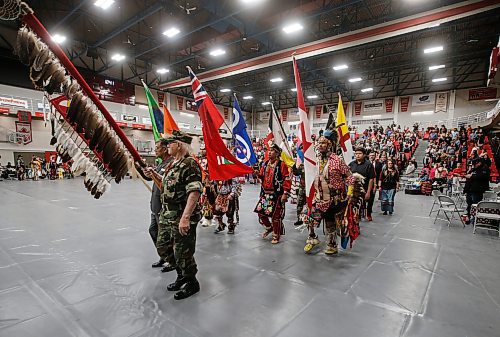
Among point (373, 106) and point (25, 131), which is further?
point (373, 106)

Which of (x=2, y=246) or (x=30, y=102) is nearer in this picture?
(x=2, y=246)

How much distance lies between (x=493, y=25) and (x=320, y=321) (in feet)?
65.1

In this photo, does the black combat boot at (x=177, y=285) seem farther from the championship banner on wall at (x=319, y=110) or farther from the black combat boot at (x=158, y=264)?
the championship banner on wall at (x=319, y=110)

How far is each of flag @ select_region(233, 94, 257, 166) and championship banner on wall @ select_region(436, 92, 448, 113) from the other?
26.6 m

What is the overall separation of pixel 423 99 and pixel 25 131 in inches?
1280

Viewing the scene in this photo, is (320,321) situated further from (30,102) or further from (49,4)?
(30,102)

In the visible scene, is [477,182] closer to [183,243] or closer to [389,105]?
[183,243]

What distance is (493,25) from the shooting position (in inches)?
553

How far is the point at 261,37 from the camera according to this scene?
13930mm

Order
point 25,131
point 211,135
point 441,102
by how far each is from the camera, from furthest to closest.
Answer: point 441,102, point 25,131, point 211,135

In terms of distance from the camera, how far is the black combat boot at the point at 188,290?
251 cm

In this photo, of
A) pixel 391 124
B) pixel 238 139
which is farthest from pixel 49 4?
pixel 391 124

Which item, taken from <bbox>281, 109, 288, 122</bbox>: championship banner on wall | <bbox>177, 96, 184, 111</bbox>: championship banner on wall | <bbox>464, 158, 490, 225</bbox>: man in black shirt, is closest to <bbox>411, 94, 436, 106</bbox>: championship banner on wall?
<bbox>281, 109, 288, 122</bbox>: championship banner on wall

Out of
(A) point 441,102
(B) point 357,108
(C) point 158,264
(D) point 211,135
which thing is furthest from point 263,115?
(C) point 158,264
